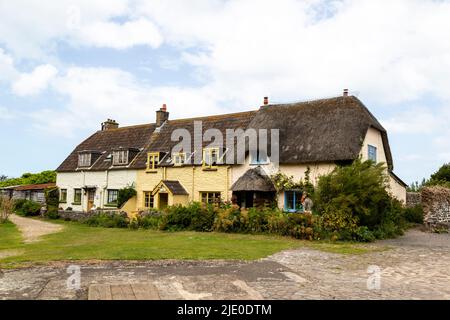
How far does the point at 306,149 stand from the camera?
2175cm

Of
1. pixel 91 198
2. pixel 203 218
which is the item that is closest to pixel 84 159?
pixel 91 198

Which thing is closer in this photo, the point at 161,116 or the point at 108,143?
the point at 161,116

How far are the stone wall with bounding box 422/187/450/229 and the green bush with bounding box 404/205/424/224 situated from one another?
378 mm

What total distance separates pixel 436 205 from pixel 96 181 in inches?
922

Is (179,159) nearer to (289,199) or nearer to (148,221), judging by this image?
(148,221)

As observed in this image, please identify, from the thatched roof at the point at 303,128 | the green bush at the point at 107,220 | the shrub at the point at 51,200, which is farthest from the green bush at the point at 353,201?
the shrub at the point at 51,200

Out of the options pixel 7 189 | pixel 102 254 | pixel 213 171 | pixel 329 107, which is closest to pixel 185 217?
pixel 213 171

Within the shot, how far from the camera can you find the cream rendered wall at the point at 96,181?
29522 millimetres

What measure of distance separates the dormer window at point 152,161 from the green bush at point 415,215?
16.2 m

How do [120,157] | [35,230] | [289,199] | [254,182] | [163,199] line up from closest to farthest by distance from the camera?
1. [35,230]
2. [254,182]
3. [289,199]
4. [163,199]
5. [120,157]

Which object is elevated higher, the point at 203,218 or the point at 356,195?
the point at 356,195

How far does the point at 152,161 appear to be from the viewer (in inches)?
1106

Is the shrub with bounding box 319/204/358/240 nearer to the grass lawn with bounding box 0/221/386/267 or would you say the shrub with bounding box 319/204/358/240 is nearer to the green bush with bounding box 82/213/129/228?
A: the grass lawn with bounding box 0/221/386/267
